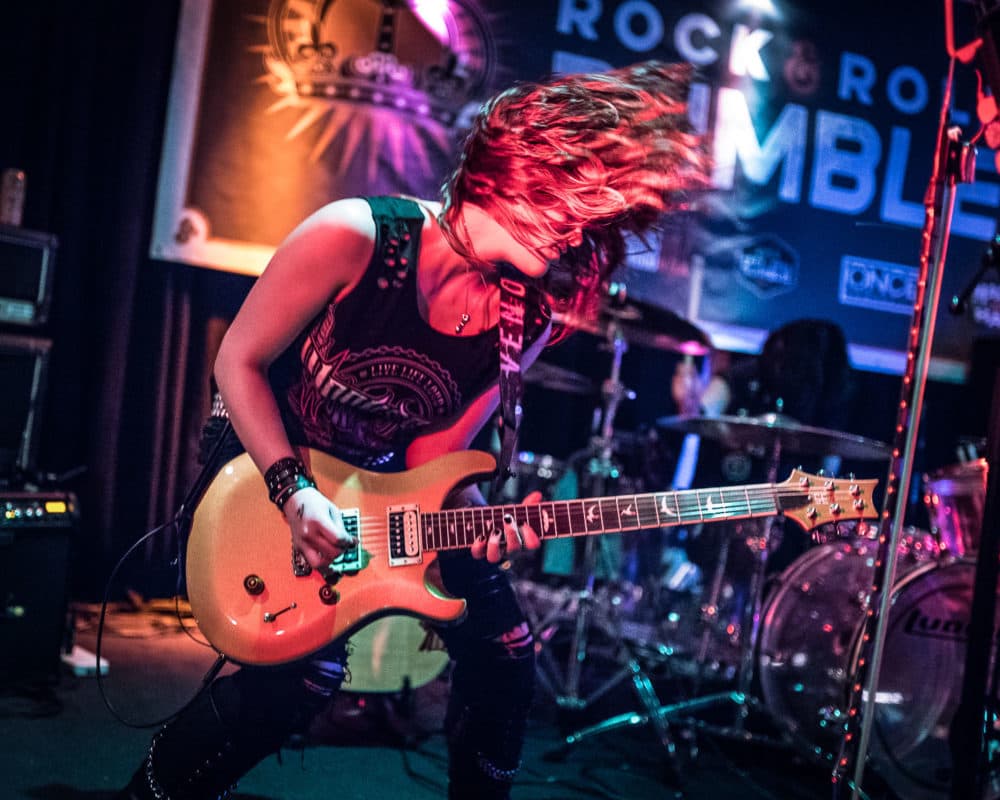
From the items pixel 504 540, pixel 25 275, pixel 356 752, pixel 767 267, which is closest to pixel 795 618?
pixel 356 752

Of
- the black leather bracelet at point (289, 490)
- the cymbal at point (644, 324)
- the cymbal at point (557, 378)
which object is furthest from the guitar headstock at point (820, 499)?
the cymbal at point (557, 378)

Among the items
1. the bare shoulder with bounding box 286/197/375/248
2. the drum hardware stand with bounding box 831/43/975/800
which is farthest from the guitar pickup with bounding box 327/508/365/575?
the drum hardware stand with bounding box 831/43/975/800

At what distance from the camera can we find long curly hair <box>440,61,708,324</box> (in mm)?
2109

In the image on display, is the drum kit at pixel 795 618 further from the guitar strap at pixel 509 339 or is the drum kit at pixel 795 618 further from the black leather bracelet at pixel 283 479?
the black leather bracelet at pixel 283 479

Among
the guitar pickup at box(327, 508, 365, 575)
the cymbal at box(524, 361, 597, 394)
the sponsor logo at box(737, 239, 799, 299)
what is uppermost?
the sponsor logo at box(737, 239, 799, 299)

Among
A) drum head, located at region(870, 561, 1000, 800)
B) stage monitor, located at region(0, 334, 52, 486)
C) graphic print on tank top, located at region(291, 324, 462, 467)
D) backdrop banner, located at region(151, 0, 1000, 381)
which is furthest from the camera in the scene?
backdrop banner, located at region(151, 0, 1000, 381)

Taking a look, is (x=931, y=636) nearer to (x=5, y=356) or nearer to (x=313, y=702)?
(x=313, y=702)

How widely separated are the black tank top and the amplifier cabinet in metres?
2.13

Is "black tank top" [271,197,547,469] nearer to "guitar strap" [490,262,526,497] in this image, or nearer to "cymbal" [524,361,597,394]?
"guitar strap" [490,262,526,497]

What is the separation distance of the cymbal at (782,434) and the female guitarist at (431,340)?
1.82m

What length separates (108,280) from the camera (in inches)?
207

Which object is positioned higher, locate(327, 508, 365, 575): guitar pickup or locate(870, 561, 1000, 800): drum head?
locate(327, 508, 365, 575): guitar pickup

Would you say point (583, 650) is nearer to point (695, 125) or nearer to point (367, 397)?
point (367, 397)

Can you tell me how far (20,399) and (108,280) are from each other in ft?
4.05
